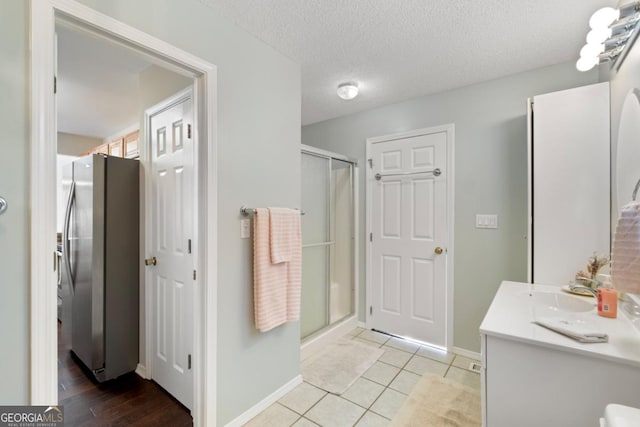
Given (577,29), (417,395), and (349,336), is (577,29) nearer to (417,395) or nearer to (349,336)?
(417,395)

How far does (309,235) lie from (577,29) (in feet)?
7.67

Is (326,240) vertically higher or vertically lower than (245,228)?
lower

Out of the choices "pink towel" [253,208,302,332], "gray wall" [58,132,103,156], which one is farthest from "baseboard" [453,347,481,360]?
"gray wall" [58,132,103,156]

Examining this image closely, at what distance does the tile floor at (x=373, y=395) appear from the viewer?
1.76m

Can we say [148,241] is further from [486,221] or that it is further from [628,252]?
[486,221]

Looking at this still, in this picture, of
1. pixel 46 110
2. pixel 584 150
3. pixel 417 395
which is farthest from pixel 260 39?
pixel 417 395

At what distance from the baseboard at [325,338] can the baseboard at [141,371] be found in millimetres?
1198

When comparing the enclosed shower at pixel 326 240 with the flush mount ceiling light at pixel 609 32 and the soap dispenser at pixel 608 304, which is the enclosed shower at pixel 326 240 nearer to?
the flush mount ceiling light at pixel 609 32

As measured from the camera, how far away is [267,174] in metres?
1.90

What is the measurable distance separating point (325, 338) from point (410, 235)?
4.25ft

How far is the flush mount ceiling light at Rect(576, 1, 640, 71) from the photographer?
1.26 m

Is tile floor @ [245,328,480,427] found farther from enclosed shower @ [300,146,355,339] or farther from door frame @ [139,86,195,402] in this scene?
door frame @ [139,86,195,402]

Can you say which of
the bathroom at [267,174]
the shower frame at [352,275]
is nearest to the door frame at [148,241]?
the bathroom at [267,174]

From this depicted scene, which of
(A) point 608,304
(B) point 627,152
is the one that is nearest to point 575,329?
(A) point 608,304
